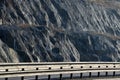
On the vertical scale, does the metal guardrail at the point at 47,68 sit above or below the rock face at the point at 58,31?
below

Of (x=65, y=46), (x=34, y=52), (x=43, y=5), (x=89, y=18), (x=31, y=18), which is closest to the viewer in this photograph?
(x=34, y=52)

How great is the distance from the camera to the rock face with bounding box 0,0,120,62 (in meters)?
65.2

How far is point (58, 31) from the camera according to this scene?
7738 centimetres

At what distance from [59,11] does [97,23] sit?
1160 cm

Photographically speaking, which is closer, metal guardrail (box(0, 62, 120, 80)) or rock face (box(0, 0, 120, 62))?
metal guardrail (box(0, 62, 120, 80))

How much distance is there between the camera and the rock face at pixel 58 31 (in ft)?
214

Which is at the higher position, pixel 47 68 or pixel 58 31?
pixel 58 31

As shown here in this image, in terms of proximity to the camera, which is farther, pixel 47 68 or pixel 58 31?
pixel 58 31

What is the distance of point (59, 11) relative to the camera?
87250 millimetres

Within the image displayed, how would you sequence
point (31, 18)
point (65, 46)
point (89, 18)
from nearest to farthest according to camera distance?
point (65, 46) → point (31, 18) → point (89, 18)

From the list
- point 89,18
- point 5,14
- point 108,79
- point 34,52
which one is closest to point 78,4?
point 89,18

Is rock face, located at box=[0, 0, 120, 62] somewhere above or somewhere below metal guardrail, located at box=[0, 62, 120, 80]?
above

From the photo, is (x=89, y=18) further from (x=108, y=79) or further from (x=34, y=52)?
(x=108, y=79)

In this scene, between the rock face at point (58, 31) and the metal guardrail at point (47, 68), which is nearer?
the metal guardrail at point (47, 68)
